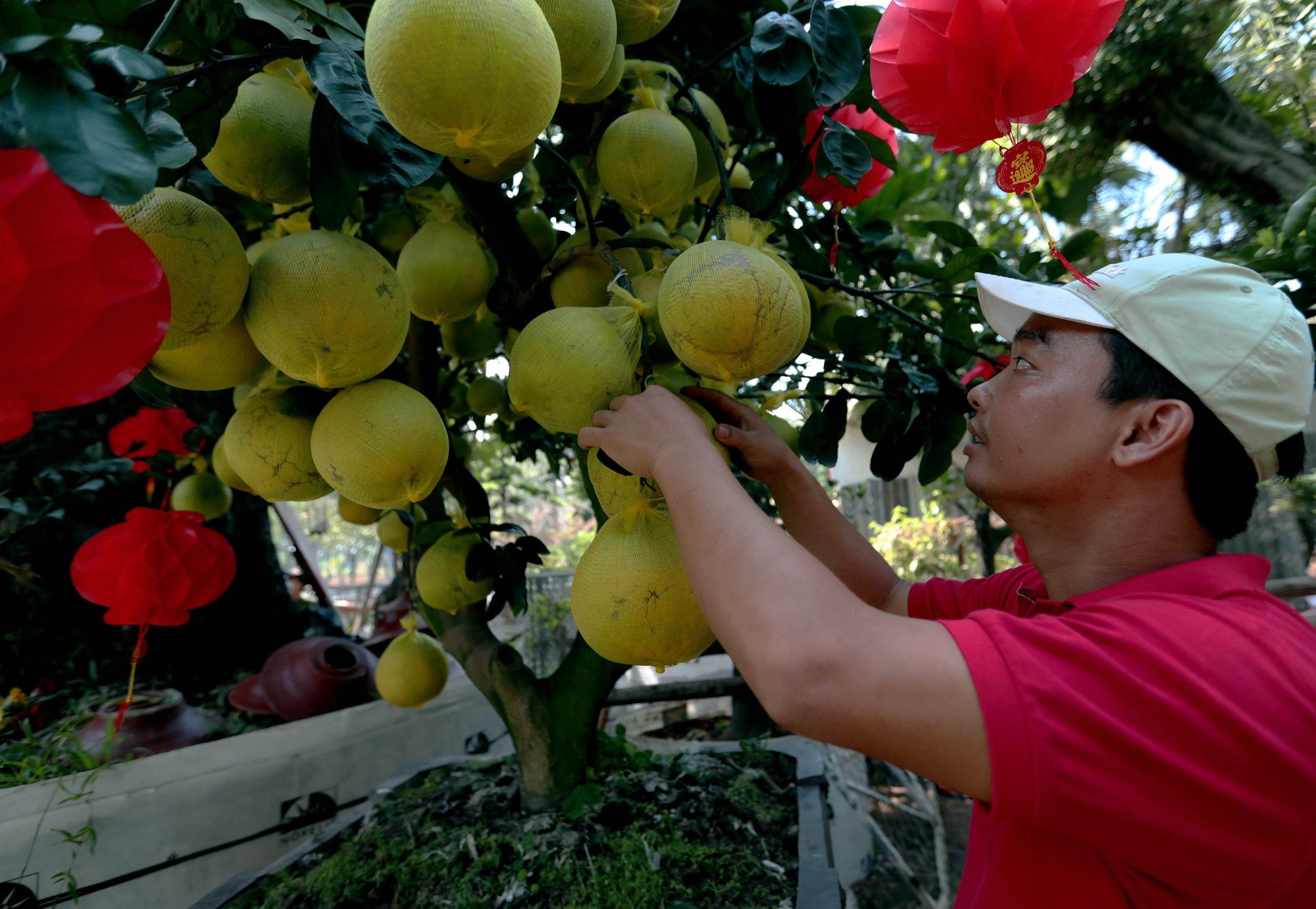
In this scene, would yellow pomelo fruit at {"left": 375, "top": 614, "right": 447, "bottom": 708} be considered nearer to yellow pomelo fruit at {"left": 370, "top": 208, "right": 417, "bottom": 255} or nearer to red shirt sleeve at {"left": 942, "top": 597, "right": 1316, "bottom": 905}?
yellow pomelo fruit at {"left": 370, "top": 208, "right": 417, "bottom": 255}

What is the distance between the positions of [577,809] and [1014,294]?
52.9 inches

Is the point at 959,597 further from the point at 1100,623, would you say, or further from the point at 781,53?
the point at 781,53

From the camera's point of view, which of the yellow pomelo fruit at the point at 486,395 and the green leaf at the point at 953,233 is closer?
the green leaf at the point at 953,233

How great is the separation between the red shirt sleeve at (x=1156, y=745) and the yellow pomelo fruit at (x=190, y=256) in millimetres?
Result: 809

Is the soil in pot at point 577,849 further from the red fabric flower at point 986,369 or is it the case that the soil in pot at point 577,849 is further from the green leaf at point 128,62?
the green leaf at point 128,62

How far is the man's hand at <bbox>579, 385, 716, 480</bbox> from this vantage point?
83 centimetres

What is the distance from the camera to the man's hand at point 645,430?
32.7 inches

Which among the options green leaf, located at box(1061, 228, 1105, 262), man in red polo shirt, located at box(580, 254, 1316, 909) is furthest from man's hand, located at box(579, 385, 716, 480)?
green leaf, located at box(1061, 228, 1105, 262)

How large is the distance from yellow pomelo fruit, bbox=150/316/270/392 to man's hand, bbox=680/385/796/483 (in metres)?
0.55

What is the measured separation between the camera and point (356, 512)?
1557mm

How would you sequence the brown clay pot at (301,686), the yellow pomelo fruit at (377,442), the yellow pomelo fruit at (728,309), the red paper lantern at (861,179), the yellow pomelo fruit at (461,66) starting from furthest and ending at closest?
the brown clay pot at (301,686) → the red paper lantern at (861,179) → the yellow pomelo fruit at (377,442) → the yellow pomelo fruit at (728,309) → the yellow pomelo fruit at (461,66)

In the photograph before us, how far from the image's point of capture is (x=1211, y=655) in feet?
2.25

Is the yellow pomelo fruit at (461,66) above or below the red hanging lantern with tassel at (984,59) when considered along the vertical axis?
below

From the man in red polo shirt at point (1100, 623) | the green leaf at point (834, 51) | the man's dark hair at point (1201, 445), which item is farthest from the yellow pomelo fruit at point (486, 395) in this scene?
the man's dark hair at point (1201, 445)
